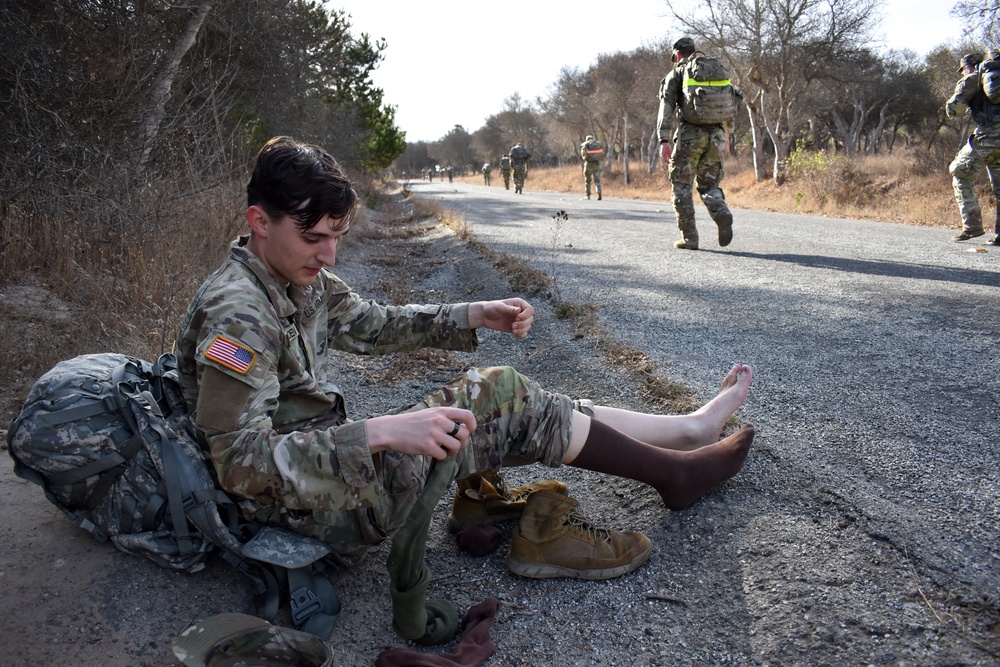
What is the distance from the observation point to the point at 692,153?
762 cm

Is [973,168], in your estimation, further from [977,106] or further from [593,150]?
[593,150]

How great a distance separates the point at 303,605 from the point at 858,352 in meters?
3.24

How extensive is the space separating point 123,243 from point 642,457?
4583 millimetres

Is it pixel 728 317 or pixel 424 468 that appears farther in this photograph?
pixel 728 317

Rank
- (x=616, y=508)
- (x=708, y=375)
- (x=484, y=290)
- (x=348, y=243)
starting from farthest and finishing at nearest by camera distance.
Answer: (x=348, y=243) → (x=484, y=290) → (x=708, y=375) → (x=616, y=508)

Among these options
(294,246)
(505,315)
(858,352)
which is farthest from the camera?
(858,352)

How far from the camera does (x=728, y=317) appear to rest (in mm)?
4879

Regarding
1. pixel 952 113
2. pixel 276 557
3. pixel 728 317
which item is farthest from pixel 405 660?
pixel 952 113

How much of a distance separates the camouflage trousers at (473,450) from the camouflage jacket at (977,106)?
7.52 meters

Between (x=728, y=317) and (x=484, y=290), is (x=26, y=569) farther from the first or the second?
(x=484, y=290)

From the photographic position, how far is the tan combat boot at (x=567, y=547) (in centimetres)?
215

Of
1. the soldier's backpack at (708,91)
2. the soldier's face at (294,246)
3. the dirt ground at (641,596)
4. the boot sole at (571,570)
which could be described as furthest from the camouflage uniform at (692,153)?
Result: the soldier's face at (294,246)

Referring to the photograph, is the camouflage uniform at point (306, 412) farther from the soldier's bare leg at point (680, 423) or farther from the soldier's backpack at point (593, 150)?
the soldier's backpack at point (593, 150)

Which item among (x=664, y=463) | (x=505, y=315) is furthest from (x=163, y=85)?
(x=664, y=463)
